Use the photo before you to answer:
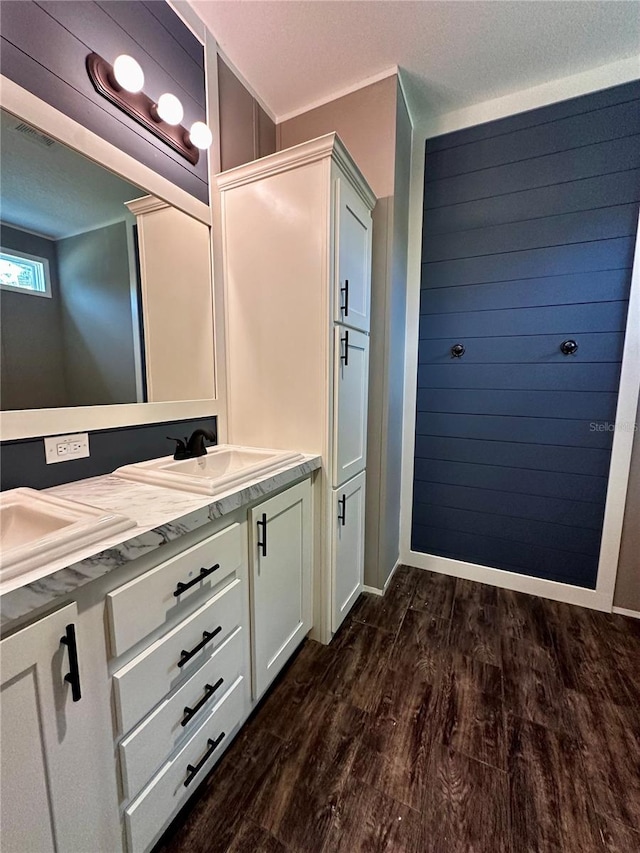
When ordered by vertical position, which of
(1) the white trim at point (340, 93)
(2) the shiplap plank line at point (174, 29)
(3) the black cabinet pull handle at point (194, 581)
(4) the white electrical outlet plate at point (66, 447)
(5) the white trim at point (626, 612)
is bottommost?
(5) the white trim at point (626, 612)

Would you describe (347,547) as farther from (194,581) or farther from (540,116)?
(540,116)

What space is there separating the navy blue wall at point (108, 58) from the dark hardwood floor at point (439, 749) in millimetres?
2191

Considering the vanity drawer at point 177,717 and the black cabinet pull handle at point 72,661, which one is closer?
the black cabinet pull handle at point 72,661

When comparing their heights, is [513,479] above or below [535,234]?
below

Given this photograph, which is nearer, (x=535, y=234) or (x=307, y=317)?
(x=307, y=317)

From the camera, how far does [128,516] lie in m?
0.87

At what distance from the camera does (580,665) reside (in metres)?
1.59

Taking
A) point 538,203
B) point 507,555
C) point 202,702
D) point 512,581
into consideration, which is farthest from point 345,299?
point 512,581

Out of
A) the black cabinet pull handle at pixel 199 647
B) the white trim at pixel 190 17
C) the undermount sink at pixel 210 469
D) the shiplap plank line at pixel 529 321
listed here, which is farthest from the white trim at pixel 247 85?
the black cabinet pull handle at pixel 199 647

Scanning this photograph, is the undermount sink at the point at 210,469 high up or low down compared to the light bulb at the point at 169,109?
down

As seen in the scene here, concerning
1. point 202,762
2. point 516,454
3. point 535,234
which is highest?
point 535,234

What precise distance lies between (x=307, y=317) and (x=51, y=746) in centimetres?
146

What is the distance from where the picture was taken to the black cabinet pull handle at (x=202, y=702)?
949 millimetres

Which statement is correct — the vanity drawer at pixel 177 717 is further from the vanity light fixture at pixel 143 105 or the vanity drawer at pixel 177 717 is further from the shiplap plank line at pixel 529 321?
the shiplap plank line at pixel 529 321
